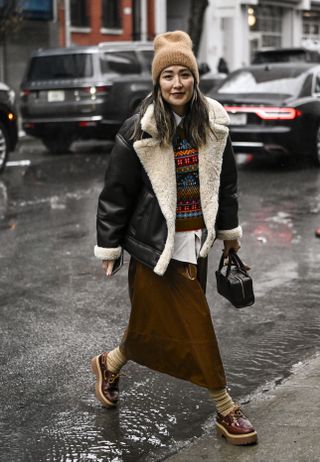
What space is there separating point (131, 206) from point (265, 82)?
10130mm

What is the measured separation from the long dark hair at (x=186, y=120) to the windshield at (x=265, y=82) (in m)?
9.78

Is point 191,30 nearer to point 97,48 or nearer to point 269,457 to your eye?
point 97,48

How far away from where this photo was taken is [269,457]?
3863 millimetres

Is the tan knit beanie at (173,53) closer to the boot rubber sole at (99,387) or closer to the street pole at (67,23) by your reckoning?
the boot rubber sole at (99,387)

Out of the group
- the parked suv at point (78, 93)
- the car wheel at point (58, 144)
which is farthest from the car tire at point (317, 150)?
the car wheel at point (58, 144)

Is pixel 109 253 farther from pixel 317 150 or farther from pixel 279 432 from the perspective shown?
pixel 317 150

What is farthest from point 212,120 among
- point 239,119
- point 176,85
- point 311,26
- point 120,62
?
point 311,26

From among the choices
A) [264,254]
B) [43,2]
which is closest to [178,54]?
[264,254]

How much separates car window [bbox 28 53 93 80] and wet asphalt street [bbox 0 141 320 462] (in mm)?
6470

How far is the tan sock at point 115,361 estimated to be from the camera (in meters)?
4.51

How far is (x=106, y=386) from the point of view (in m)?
4.56

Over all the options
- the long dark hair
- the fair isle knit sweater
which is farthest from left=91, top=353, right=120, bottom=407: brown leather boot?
the long dark hair

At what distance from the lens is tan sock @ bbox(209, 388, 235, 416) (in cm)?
412

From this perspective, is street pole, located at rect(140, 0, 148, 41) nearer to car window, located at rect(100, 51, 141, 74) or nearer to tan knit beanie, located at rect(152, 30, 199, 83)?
car window, located at rect(100, 51, 141, 74)
